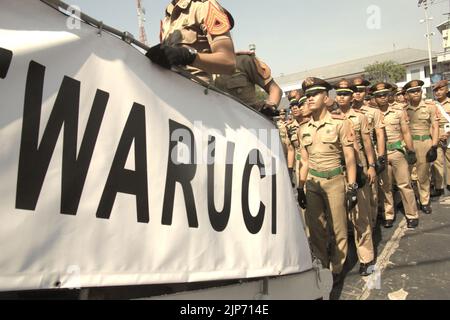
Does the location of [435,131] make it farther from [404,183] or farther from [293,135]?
[293,135]

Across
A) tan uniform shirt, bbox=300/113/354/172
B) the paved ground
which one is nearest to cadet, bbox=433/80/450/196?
the paved ground

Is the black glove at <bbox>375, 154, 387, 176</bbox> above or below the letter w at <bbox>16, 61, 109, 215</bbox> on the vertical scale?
above

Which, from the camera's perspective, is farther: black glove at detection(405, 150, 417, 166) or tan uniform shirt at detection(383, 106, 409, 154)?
tan uniform shirt at detection(383, 106, 409, 154)

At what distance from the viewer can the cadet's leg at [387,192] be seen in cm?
546

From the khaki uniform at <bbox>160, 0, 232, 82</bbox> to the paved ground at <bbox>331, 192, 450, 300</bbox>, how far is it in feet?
7.90

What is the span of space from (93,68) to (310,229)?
3032 mm

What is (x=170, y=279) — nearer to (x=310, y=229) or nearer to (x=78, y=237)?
(x=78, y=237)

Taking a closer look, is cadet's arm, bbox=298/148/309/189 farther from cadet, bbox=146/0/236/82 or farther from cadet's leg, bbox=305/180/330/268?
cadet, bbox=146/0/236/82

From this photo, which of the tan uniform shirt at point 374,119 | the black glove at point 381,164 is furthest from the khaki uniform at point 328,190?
the tan uniform shirt at point 374,119

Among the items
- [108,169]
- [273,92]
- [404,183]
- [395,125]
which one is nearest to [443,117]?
[395,125]

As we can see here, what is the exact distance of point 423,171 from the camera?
6.21 meters

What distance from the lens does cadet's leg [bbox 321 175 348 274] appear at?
3592 mm

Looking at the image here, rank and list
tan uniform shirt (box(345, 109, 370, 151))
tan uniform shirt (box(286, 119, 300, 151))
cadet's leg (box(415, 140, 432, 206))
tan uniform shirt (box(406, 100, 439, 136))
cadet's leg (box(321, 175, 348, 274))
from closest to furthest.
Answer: cadet's leg (box(321, 175, 348, 274)) < tan uniform shirt (box(345, 109, 370, 151)) < cadet's leg (box(415, 140, 432, 206)) < tan uniform shirt (box(406, 100, 439, 136)) < tan uniform shirt (box(286, 119, 300, 151))
